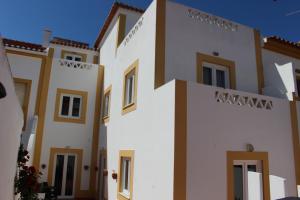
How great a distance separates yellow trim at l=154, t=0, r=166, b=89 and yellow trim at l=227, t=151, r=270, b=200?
3192 millimetres

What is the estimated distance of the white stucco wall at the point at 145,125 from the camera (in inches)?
292

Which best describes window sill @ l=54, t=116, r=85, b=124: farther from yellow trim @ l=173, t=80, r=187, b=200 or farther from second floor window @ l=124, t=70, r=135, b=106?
yellow trim @ l=173, t=80, r=187, b=200

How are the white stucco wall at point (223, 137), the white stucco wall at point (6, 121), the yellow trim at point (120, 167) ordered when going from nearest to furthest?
the white stucco wall at point (6, 121), the white stucco wall at point (223, 137), the yellow trim at point (120, 167)

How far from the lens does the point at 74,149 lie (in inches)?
592

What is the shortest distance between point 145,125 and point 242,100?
10.7 ft

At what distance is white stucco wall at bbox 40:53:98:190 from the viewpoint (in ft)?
48.5

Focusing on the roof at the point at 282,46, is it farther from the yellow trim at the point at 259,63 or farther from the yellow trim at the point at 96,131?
the yellow trim at the point at 96,131

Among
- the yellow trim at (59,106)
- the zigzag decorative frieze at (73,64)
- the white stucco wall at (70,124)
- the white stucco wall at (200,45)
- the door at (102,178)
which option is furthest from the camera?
the zigzag decorative frieze at (73,64)

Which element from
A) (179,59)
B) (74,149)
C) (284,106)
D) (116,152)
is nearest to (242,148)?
(284,106)

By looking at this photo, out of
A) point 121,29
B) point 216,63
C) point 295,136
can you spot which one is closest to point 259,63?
point 216,63

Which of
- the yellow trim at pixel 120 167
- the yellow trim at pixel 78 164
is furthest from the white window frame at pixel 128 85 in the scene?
the yellow trim at pixel 78 164

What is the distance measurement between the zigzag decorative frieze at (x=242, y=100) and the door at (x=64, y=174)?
1022 cm

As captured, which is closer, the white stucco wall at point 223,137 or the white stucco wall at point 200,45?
the white stucco wall at point 223,137

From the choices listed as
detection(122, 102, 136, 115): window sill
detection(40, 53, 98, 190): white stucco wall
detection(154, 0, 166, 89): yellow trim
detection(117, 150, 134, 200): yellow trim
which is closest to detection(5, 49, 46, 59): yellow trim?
detection(40, 53, 98, 190): white stucco wall
